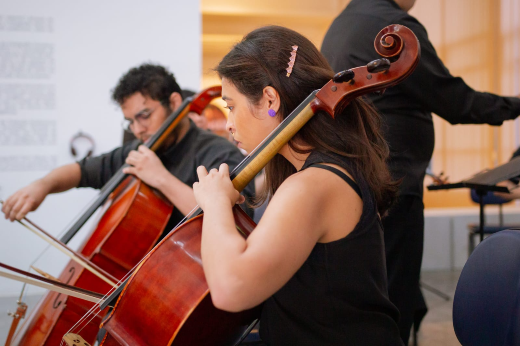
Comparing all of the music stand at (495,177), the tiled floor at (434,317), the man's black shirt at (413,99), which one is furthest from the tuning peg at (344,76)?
the tiled floor at (434,317)

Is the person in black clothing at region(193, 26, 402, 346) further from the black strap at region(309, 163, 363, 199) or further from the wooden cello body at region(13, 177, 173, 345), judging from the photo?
the wooden cello body at region(13, 177, 173, 345)

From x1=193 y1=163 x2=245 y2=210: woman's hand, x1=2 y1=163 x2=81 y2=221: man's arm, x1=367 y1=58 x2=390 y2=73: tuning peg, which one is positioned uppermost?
x1=367 y1=58 x2=390 y2=73: tuning peg

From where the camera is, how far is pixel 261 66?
1.00m

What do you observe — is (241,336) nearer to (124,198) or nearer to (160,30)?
(124,198)

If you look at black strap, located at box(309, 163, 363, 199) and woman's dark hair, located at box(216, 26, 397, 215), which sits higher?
woman's dark hair, located at box(216, 26, 397, 215)

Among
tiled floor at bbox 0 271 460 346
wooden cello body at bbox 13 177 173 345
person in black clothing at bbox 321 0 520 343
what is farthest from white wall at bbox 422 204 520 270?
wooden cello body at bbox 13 177 173 345

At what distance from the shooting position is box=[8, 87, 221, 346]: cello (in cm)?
143

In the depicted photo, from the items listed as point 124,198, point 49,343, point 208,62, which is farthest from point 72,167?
point 208,62

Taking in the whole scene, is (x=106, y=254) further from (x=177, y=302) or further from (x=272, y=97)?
(x=272, y=97)

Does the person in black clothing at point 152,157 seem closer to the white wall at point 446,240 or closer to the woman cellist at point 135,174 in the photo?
the woman cellist at point 135,174

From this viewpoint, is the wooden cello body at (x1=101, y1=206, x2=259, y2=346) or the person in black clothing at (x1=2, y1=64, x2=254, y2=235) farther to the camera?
the person in black clothing at (x1=2, y1=64, x2=254, y2=235)

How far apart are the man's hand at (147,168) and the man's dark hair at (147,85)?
266mm

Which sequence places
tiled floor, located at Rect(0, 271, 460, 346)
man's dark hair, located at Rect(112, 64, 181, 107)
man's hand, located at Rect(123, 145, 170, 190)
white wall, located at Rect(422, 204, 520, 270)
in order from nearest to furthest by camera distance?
man's hand, located at Rect(123, 145, 170, 190)
man's dark hair, located at Rect(112, 64, 181, 107)
tiled floor, located at Rect(0, 271, 460, 346)
white wall, located at Rect(422, 204, 520, 270)

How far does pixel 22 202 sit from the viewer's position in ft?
5.79
